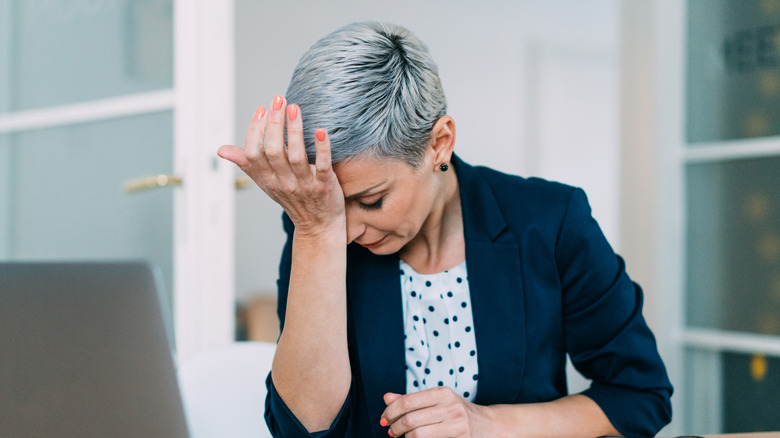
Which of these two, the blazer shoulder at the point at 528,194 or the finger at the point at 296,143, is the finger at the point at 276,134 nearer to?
the finger at the point at 296,143

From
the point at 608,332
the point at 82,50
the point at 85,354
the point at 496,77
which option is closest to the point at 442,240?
the point at 608,332

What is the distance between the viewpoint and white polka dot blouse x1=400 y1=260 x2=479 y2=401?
1.01 metres

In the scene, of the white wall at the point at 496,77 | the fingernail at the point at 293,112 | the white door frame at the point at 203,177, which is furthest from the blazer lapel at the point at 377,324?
the white wall at the point at 496,77

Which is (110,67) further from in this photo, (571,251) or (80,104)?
(571,251)

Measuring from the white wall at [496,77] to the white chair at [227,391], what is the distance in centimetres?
233

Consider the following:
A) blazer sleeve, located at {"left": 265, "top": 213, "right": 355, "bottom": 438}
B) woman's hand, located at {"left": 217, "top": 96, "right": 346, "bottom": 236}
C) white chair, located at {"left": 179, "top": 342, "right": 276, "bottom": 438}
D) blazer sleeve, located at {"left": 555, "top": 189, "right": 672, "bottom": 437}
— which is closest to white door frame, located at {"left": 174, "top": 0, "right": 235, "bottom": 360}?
white chair, located at {"left": 179, "top": 342, "right": 276, "bottom": 438}

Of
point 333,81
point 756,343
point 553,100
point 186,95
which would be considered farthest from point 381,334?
point 553,100

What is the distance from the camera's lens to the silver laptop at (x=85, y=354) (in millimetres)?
500

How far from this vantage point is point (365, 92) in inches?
31.0

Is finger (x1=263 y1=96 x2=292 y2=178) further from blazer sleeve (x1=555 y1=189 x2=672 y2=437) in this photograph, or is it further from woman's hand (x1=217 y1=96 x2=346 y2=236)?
blazer sleeve (x1=555 y1=189 x2=672 y2=437)

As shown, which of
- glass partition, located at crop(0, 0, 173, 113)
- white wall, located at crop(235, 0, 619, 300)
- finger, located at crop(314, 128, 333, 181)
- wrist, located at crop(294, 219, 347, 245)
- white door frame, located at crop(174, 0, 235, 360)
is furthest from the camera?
white wall, located at crop(235, 0, 619, 300)

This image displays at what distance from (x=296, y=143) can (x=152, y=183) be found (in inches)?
36.3

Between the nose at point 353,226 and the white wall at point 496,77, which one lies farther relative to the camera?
the white wall at point 496,77

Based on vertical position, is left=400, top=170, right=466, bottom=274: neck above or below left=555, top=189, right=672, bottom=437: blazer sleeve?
above
